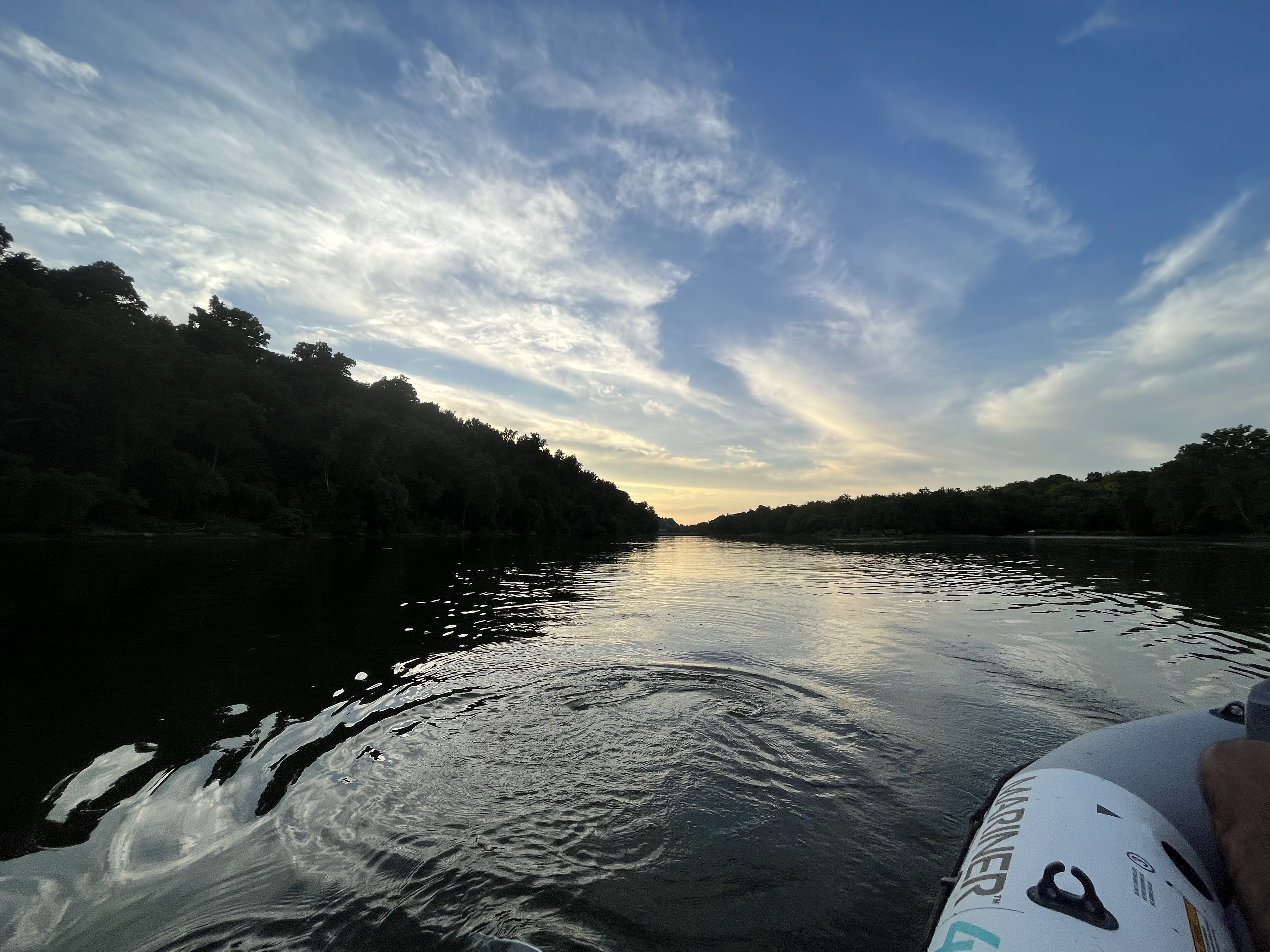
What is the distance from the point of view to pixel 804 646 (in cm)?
1141

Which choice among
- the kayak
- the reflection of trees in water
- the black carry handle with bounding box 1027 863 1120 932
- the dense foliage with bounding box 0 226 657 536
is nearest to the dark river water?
the reflection of trees in water

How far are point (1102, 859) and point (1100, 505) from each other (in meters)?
135

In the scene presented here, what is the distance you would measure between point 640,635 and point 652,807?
7.16 m

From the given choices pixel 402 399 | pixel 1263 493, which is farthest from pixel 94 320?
pixel 1263 493

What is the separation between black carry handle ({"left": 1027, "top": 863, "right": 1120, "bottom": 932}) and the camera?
2.20m

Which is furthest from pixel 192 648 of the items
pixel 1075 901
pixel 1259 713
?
pixel 1259 713

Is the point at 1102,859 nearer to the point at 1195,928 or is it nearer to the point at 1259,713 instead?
the point at 1195,928

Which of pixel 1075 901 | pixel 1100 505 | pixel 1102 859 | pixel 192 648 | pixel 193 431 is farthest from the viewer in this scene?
pixel 1100 505

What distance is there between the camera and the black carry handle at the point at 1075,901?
86.7 inches

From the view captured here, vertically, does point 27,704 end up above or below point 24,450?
below

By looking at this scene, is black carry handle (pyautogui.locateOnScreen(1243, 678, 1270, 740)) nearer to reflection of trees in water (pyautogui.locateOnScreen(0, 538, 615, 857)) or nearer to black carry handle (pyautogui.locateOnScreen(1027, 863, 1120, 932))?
black carry handle (pyautogui.locateOnScreen(1027, 863, 1120, 932))

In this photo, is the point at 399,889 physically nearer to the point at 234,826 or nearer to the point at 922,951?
the point at 234,826

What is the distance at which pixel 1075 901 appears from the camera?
2.26 meters

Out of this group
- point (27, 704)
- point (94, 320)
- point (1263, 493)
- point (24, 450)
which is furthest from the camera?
point (1263, 493)
